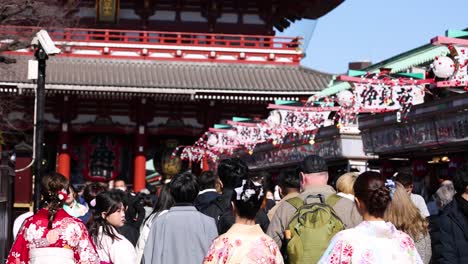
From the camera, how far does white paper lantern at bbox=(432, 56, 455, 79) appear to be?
11219mm

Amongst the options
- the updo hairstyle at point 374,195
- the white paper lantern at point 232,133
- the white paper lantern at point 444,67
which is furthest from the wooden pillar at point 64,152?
the updo hairstyle at point 374,195

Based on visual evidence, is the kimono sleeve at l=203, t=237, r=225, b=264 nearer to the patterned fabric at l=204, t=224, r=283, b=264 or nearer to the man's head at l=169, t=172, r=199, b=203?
the patterned fabric at l=204, t=224, r=283, b=264

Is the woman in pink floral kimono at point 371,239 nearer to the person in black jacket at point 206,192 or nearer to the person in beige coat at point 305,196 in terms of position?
the person in beige coat at point 305,196

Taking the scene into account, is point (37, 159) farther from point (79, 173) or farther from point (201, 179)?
point (79, 173)

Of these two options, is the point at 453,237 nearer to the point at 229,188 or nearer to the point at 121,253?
the point at 229,188

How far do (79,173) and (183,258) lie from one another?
22689 mm

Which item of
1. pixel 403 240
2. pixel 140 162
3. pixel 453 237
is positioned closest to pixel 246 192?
pixel 403 240

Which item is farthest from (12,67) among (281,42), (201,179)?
(201,179)

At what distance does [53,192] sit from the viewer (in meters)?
6.36

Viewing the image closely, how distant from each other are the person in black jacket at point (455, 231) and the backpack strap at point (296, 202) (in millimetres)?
1089

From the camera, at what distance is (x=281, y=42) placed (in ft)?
92.9

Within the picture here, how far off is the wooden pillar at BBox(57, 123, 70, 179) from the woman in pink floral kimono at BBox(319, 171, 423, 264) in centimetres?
2325

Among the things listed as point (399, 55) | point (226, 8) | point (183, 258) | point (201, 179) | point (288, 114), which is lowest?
point (183, 258)

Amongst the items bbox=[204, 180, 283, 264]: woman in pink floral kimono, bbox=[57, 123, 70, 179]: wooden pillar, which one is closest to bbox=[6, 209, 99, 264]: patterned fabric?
bbox=[204, 180, 283, 264]: woman in pink floral kimono
